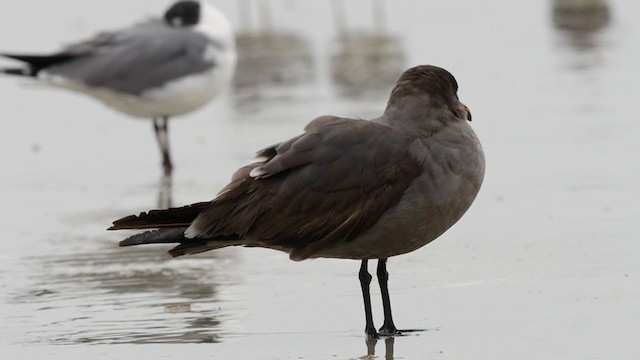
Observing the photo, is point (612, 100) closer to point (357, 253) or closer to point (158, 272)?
point (158, 272)

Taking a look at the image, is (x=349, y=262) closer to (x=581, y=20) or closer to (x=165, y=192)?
(x=165, y=192)

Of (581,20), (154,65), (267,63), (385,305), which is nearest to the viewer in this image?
(385,305)

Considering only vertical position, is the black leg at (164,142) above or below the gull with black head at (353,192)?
below

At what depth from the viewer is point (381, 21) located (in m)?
18.8

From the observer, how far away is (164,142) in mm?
11570

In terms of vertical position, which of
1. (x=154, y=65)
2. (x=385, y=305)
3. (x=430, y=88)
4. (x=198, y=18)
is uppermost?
(x=198, y=18)

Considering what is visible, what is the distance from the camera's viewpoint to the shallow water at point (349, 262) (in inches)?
251

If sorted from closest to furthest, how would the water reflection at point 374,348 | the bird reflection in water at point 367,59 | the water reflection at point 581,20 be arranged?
the water reflection at point 374,348 < the bird reflection in water at point 367,59 < the water reflection at point 581,20

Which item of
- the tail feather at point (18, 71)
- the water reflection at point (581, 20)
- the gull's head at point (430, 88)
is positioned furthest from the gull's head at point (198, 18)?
the gull's head at point (430, 88)

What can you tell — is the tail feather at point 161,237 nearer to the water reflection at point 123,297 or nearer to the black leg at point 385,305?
the water reflection at point 123,297

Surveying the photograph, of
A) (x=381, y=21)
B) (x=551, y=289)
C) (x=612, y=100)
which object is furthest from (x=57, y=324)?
(x=381, y=21)

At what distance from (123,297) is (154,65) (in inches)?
192

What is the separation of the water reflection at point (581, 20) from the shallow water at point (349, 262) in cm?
7

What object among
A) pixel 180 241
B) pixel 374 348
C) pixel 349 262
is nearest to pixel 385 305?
pixel 374 348
